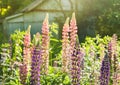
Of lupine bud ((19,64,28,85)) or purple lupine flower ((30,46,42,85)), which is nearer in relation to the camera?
purple lupine flower ((30,46,42,85))

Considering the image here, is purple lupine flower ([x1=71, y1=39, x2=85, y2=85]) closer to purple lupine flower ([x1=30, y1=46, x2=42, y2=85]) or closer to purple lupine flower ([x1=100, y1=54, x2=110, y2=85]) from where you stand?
purple lupine flower ([x1=100, y1=54, x2=110, y2=85])

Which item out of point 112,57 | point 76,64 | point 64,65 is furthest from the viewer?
point 112,57

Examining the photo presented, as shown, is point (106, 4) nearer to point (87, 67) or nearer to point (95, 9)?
point (95, 9)

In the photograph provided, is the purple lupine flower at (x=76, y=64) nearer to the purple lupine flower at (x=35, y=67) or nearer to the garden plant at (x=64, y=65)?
the garden plant at (x=64, y=65)

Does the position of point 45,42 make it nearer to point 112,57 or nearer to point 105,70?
point 112,57

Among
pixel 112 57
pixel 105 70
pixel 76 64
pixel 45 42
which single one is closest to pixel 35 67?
pixel 76 64

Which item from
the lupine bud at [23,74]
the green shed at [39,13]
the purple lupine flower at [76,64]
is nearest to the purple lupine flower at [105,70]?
the purple lupine flower at [76,64]

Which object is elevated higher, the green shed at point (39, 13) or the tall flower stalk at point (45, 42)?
the green shed at point (39, 13)

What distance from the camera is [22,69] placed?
6.33 meters

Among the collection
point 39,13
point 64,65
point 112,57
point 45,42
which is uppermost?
point 39,13

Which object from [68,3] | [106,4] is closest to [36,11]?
[68,3]

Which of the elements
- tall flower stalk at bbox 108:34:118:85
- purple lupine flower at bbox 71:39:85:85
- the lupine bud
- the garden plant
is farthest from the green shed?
purple lupine flower at bbox 71:39:85:85

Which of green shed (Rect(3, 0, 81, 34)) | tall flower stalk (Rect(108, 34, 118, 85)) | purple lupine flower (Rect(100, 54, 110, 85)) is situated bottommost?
purple lupine flower (Rect(100, 54, 110, 85))

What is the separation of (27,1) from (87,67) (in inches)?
1352
